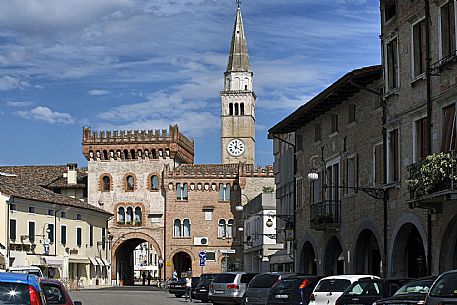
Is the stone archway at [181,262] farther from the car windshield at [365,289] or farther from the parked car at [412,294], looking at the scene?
the parked car at [412,294]

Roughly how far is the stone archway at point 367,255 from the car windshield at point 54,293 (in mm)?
17481

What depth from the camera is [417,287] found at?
1941 centimetres

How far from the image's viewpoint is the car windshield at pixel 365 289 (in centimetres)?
2173

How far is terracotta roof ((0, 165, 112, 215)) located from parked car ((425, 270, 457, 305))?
5622cm

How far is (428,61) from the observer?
86.2 ft

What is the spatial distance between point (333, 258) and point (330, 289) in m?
15.2

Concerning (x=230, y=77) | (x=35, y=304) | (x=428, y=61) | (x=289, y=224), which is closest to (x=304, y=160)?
(x=289, y=224)

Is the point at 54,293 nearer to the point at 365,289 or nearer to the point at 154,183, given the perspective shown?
the point at 365,289

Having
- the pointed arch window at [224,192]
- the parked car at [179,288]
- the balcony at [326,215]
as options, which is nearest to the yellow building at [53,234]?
the pointed arch window at [224,192]

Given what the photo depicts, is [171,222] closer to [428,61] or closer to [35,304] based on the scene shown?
[428,61]

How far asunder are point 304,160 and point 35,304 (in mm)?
31001

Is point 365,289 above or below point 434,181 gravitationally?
below

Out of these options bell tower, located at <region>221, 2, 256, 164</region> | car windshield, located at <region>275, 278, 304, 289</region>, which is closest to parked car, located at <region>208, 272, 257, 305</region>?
car windshield, located at <region>275, 278, 304, 289</region>

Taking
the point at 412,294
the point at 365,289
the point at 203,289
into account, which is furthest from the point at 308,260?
the point at 412,294
